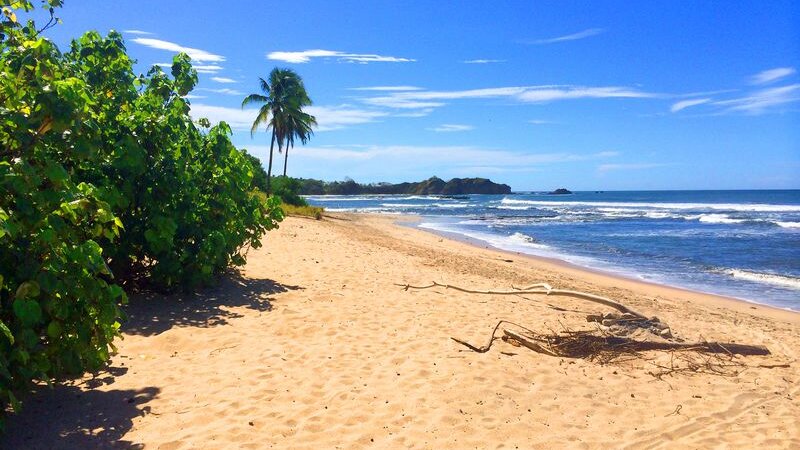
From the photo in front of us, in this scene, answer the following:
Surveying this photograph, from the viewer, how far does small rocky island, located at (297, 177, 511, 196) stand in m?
126

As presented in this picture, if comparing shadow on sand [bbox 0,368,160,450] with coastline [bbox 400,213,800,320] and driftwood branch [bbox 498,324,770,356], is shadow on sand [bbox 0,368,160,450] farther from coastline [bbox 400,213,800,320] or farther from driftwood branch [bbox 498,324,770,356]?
coastline [bbox 400,213,800,320]

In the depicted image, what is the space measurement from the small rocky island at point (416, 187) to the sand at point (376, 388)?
4590 inches

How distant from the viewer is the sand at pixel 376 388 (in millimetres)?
4125

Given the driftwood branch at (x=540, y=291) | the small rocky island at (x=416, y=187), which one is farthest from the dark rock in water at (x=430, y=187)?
the driftwood branch at (x=540, y=291)

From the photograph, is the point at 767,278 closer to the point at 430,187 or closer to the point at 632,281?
the point at 632,281

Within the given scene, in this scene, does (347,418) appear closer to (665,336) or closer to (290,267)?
(665,336)

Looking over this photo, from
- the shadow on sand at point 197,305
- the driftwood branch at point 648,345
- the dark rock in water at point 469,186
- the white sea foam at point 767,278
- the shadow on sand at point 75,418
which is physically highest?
the dark rock in water at point 469,186

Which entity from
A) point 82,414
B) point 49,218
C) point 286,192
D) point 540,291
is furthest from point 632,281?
point 286,192

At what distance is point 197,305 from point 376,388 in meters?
3.64

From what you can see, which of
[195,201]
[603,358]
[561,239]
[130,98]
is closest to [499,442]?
[603,358]

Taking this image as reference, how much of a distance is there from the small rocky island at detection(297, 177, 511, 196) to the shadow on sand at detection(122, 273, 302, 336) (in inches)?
4527

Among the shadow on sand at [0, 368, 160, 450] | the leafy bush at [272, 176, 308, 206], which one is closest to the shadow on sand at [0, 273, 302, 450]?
the shadow on sand at [0, 368, 160, 450]

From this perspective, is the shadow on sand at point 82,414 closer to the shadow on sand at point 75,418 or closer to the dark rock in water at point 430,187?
the shadow on sand at point 75,418

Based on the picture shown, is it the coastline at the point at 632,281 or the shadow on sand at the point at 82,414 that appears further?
the coastline at the point at 632,281
